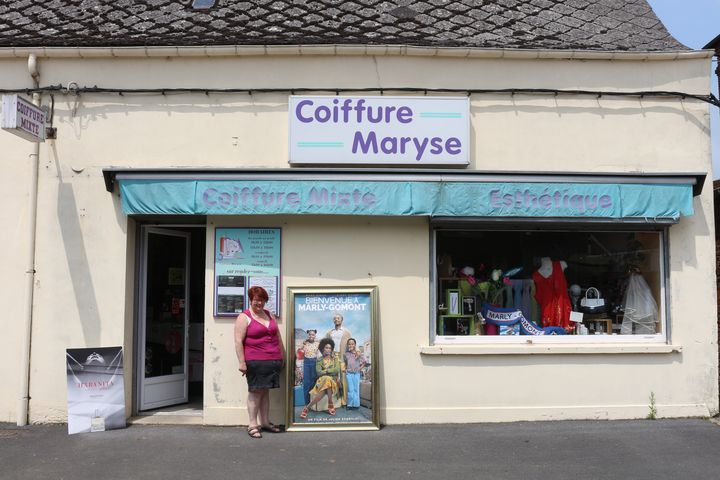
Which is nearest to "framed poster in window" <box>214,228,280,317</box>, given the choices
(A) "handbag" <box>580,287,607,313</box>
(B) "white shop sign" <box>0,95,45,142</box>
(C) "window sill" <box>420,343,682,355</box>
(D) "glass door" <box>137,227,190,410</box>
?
(D) "glass door" <box>137,227,190,410</box>

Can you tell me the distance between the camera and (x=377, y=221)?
23.9ft

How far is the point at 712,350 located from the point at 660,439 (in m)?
1.50

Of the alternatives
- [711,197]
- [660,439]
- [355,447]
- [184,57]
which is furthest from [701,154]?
[184,57]

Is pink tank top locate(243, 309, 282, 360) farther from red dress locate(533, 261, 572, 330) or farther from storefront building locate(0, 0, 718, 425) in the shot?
red dress locate(533, 261, 572, 330)

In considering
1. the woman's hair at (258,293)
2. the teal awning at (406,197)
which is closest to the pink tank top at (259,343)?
the woman's hair at (258,293)

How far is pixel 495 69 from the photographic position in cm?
749

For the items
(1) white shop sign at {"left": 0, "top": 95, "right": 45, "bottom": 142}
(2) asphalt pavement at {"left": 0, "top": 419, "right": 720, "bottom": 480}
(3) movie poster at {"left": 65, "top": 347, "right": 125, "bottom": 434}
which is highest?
(1) white shop sign at {"left": 0, "top": 95, "right": 45, "bottom": 142}

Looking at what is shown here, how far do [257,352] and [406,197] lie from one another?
235cm

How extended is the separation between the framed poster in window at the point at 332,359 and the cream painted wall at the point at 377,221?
0.77 ft

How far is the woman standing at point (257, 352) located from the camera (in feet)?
21.8

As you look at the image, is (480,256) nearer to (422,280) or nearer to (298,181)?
(422,280)

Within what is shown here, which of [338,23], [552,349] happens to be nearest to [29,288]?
[338,23]

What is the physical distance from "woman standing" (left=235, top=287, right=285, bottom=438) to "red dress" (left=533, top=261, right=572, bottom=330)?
3.31 m

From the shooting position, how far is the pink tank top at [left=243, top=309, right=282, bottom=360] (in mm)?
6672
